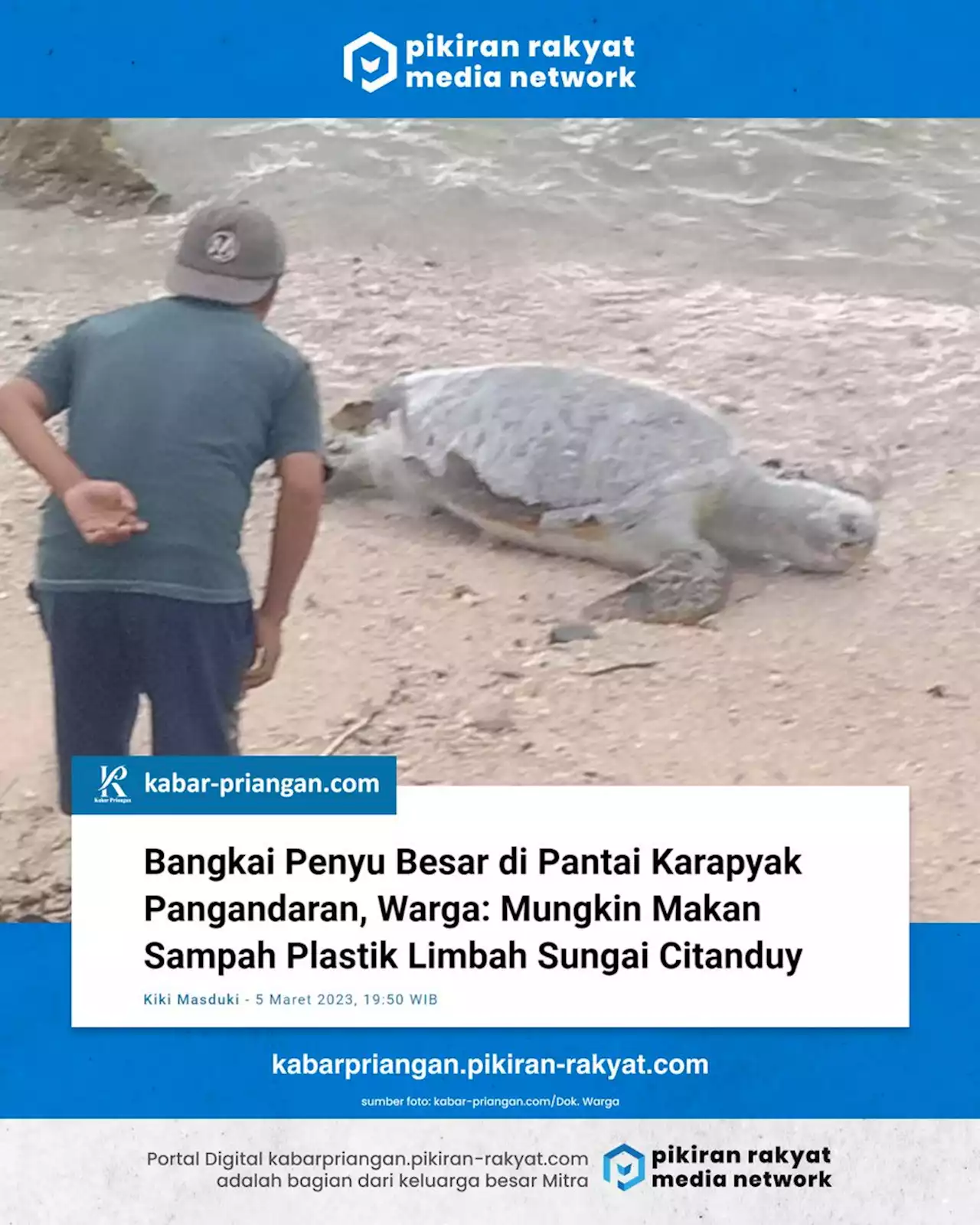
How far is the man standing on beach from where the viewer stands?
109 cm

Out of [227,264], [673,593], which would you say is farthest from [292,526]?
[673,593]

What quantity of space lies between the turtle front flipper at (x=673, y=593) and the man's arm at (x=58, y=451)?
1.49 feet

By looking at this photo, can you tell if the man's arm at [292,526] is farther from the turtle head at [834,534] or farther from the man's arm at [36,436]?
the turtle head at [834,534]

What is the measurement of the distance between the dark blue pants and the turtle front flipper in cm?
36

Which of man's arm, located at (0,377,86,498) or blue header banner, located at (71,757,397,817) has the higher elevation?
man's arm, located at (0,377,86,498)

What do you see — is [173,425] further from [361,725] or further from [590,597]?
[590,597]

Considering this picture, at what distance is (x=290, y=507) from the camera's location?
113 cm

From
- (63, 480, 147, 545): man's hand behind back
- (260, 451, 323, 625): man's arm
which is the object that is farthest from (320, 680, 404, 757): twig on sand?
(63, 480, 147, 545): man's hand behind back
